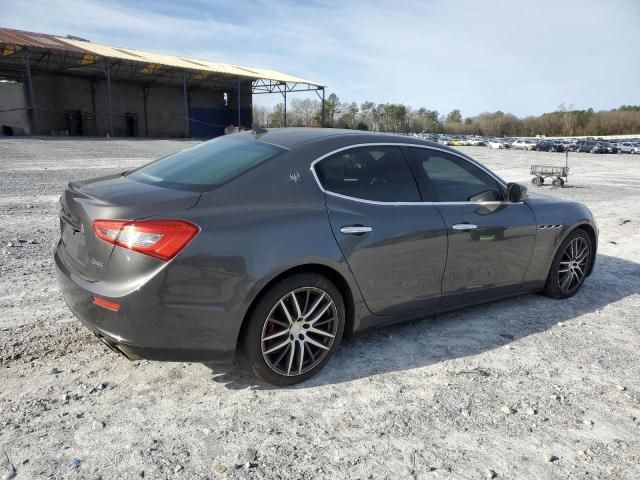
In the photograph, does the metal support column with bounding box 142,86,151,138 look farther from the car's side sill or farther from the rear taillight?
the rear taillight

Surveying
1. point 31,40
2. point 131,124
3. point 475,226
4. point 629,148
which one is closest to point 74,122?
point 131,124

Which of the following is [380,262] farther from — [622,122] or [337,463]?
[622,122]

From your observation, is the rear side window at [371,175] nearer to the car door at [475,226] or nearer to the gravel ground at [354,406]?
the car door at [475,226]

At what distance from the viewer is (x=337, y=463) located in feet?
8.43

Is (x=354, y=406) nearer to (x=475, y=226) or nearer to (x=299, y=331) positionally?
(x=299, y=331)

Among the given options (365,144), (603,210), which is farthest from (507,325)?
(603,210)

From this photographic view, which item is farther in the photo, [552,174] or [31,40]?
[31,40]

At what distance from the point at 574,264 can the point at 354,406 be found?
3260 mm

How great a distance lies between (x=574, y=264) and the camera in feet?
17.0

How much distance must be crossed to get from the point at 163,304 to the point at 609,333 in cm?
374

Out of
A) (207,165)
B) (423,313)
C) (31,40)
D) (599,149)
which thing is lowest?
(599,149)

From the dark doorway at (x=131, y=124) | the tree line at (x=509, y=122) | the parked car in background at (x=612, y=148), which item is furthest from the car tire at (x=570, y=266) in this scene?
the tree line at (x=509, y=122)

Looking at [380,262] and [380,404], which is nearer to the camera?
[380,404]

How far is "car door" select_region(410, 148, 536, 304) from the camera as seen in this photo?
400cm
